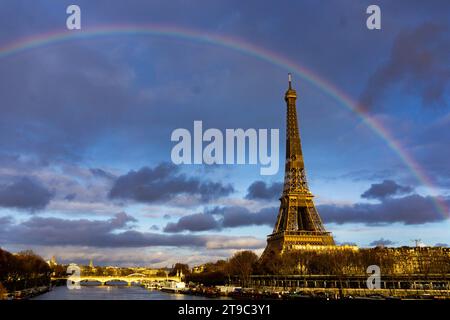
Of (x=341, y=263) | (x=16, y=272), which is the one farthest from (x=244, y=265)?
(x=16, y=272)

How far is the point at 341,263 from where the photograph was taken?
87.2m

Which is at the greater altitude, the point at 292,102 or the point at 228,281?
the point at 292,102

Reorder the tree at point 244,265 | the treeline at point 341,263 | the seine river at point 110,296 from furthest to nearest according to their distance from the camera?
the tree at point 244,265 → the treeline at point 341,263 → the seine river at point 110,296

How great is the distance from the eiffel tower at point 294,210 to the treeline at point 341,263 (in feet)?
20.1

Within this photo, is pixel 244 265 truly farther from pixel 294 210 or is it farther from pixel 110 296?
pixel 110 296

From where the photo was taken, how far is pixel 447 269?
9431 cm

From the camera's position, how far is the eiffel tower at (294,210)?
110688mm

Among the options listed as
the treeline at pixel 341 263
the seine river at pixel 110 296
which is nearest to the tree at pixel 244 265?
the treeline at pixel 341 263

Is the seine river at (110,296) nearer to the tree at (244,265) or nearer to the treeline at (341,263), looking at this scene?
the tree at (244,265)

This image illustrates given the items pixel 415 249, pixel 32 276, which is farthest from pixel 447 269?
pixel 32 276

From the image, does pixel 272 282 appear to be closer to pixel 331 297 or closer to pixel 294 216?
pixel 294 216

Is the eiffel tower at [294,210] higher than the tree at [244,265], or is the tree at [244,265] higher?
the eiffel tower at [294,210]

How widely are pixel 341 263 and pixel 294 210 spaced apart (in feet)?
96.0
